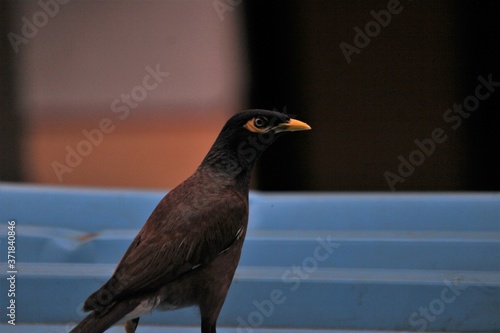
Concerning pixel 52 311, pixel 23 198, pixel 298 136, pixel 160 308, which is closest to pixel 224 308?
pixel 160 308

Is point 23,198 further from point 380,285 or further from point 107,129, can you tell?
point 107,129

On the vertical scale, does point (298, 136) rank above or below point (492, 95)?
below

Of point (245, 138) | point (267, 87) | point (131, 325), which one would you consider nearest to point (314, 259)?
point (245, 138)

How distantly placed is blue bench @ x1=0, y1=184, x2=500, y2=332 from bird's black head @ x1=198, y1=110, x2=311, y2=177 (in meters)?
0.33

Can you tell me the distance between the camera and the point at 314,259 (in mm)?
2986

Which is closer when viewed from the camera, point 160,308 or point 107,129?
point 160,308

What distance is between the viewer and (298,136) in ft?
20.6

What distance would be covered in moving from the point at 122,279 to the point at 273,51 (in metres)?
3.87

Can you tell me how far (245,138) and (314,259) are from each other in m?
0.47

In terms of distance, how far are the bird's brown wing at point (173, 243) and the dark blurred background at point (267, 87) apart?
335 centimetres

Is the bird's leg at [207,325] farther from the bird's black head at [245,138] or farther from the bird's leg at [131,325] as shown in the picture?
the bird's black head at [245,138]

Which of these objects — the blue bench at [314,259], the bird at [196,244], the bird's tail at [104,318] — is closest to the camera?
the bird's tail at [104,318]

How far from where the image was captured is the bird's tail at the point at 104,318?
2.43m

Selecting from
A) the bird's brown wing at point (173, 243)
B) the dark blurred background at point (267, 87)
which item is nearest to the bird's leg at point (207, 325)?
the bird's brown wing at point (173, 243)
